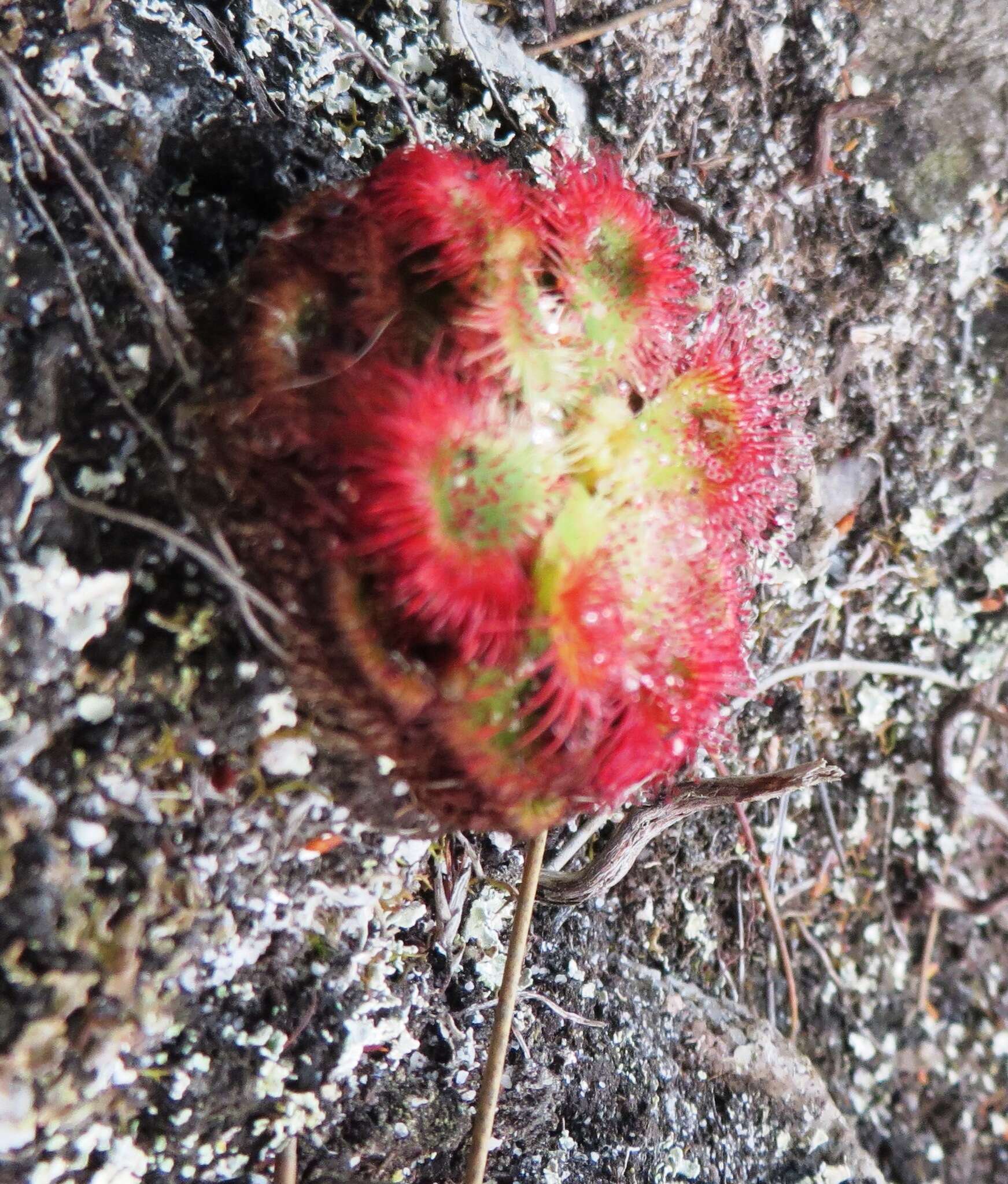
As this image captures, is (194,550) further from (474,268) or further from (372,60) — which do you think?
(372,60)

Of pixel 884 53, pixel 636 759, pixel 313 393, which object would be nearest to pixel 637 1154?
pixel 636 759

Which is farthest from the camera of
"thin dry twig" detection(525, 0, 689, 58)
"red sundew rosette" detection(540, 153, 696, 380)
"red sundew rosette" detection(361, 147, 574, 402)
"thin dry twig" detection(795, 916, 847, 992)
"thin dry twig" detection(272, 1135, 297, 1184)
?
"thin dry twig" detection(795, 916, 847, 992)

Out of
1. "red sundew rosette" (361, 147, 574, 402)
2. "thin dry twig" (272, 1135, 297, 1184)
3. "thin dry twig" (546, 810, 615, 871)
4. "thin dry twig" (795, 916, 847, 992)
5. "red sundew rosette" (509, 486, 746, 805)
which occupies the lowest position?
"thin dry twig" (272, 1135, 297, 1184)

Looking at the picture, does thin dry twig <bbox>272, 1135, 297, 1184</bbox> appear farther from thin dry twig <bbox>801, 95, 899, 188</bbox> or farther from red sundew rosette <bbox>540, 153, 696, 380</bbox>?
thin dry twig <bbox>801, 95, 899, 188</bbox>

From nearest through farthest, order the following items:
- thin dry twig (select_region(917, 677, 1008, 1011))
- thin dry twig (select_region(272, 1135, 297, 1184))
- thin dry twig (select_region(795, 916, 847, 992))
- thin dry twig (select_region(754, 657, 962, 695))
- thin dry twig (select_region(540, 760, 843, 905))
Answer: thin dry twig (select_region(272, 1135, 297, 1184))
thin dry twig (select_region(540, 760, 843, 905))
thin dry twig (select_region(754, 657, 962, 695))
thin dry twig (select_region(795, 916, 847, 992))
thin dry twig (select_region(917, 677, 1008, 1011))

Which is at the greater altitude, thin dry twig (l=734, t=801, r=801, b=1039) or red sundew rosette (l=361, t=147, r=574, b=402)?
red sundew rosette (l=361, t=147, r=574, b=402)

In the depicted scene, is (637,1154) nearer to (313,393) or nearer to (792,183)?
(313,393)

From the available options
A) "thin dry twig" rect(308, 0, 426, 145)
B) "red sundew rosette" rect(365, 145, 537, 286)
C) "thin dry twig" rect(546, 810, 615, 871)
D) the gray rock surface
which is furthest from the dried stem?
"thin dry twig" rect(308, 0, 426, 145)
